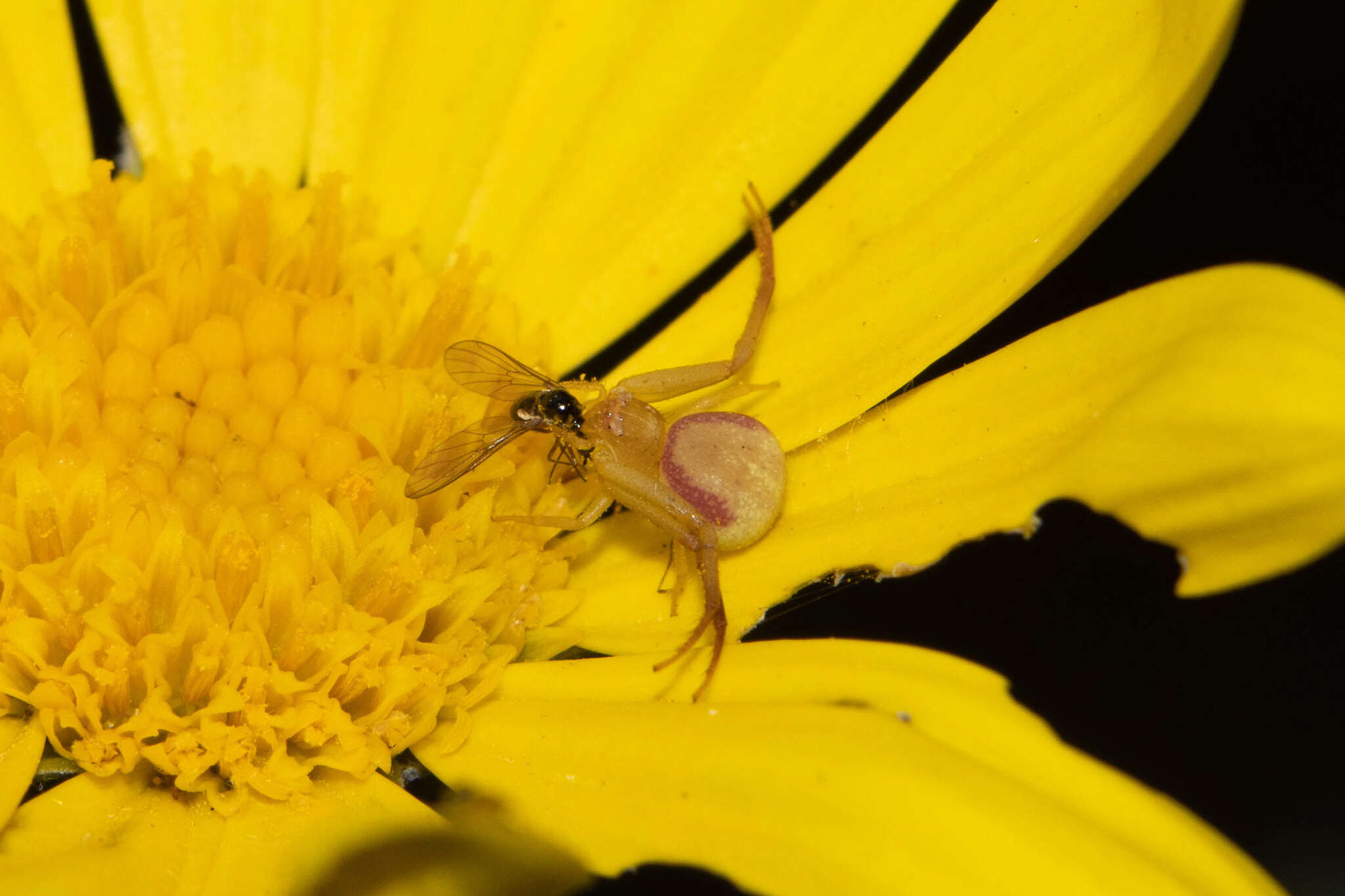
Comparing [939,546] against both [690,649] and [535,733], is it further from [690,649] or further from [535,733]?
[535,733]

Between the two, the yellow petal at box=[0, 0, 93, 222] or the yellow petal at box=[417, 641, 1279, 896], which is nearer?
the yellow petal at box=[417, 641, 1279, 896]

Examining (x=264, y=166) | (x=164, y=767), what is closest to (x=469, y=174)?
(x=264, y=166)

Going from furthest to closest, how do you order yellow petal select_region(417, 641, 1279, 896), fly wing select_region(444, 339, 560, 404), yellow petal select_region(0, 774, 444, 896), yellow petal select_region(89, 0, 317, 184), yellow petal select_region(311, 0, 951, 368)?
yellow petal select_region(89, 0, 317, 184) → yellow petal select_region(311, 0, 951, 368) → fly wing select_region(444, 339, 560, 404) → yellow petal select_region(0, 774, 444, 896) → yellow petal select_region(417, 641, 1279, 896)

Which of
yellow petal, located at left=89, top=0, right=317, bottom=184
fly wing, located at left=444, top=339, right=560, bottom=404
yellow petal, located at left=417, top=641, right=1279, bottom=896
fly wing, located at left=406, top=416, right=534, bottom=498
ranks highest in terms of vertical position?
yellow petal, located at left=89, top=0, right=317, bottom=184

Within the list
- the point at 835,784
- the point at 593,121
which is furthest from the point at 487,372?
the point at 835,784

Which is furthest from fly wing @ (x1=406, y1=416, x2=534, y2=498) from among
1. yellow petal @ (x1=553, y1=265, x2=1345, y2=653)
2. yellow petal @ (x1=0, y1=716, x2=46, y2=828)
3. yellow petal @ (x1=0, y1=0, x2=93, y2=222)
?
yellow petal @ (x1=0, y1=0, x2=93, y2=222)

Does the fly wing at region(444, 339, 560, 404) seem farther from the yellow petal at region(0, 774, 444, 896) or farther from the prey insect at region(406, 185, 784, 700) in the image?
the yellow petal at region(0, 774, 444, 896)

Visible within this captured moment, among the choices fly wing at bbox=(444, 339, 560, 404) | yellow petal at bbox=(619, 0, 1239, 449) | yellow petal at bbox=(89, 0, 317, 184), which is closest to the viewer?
yellow petal at bbox=(619, 0, 1239, 449)
